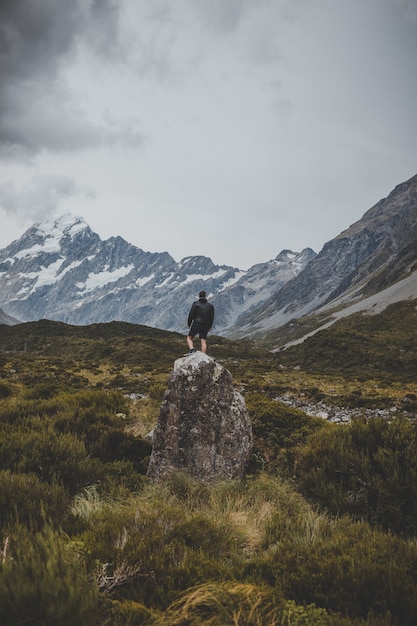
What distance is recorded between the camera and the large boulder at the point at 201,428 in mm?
7922

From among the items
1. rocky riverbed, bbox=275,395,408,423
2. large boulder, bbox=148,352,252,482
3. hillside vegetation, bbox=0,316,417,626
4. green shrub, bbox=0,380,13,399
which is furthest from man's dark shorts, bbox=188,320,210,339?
green shrub, bbox=0,380,13,399

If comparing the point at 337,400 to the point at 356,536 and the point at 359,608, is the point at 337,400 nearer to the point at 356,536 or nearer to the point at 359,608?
the point at 356,536

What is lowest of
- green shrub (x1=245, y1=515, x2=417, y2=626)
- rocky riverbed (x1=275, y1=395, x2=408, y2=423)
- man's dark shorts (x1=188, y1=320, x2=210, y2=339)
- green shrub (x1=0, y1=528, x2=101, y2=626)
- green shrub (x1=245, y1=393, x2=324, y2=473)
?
rocky riverbed (x1=275, y1=395, x2=408, y2=423)

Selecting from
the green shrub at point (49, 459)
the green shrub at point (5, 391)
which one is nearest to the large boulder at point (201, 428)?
the green shrub at point (49, 459)

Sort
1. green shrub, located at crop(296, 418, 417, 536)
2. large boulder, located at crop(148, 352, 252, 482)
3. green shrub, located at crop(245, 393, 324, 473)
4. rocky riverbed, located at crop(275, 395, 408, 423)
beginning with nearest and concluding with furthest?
green shrub, located at crop(296, 418, 417, 536) < large boulder, located at crop(148, 352, 252, 482) < green shrub, located at crop(245, 393, 324, 473) < rocky riverbed, located at crop(275, 395, 408, 423)

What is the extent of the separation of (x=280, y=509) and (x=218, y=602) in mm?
3657

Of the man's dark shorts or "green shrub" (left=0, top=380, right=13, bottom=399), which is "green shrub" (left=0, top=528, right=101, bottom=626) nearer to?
the man's dark shorts

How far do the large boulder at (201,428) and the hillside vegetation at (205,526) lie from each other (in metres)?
0.59

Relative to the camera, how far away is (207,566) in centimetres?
363

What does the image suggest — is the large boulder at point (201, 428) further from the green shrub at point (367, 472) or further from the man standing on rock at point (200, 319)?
the man standing on rock at point (200, 319)

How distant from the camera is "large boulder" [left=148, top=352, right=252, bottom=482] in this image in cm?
792

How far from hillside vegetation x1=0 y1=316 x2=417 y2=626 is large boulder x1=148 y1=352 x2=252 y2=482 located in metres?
0.59

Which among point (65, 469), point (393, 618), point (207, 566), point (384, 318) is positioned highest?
point (65, 469)

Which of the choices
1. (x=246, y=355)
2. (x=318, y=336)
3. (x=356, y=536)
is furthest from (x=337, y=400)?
(x=246, y=355)
